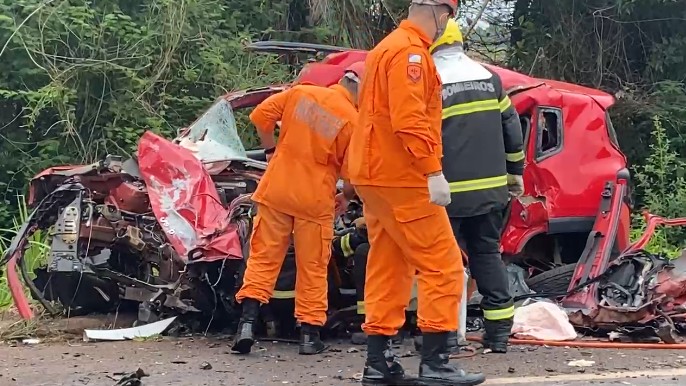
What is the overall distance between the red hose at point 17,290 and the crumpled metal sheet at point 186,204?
0.92 meters

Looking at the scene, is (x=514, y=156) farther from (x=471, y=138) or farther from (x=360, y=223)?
(x=360, y=223)

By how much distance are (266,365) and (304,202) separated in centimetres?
91

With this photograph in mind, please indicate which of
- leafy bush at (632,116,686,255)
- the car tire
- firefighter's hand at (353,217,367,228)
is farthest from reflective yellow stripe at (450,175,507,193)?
leafy bush at (632,116,686,255)

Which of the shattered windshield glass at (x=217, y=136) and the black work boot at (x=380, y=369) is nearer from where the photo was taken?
the black work boot at (x=380, y=369)

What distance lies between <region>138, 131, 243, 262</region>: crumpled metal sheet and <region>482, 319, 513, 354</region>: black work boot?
1440mm

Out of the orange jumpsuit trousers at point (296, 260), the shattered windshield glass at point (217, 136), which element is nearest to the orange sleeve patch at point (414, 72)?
the orange jumpsuit trousers at point (296, 260)

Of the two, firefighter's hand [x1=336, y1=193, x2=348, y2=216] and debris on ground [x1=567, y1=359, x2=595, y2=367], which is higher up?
firefighter's hand [x1=336, y1=193, x2=348, y2=216]

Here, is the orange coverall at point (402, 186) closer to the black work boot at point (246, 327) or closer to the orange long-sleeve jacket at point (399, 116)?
the orange long-sleeve jacket at point (399, 116)

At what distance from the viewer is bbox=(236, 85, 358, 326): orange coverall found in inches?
207

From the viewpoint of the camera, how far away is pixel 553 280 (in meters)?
6.44

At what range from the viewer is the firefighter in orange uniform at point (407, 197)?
4.05 m

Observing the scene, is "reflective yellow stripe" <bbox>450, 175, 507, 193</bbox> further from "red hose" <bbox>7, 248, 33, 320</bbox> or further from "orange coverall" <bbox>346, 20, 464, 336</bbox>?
"red hose" <bbox>7, 248, 33, 320</bbox>

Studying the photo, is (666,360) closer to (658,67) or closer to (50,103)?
(50,103)

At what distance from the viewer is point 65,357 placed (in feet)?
16.9
